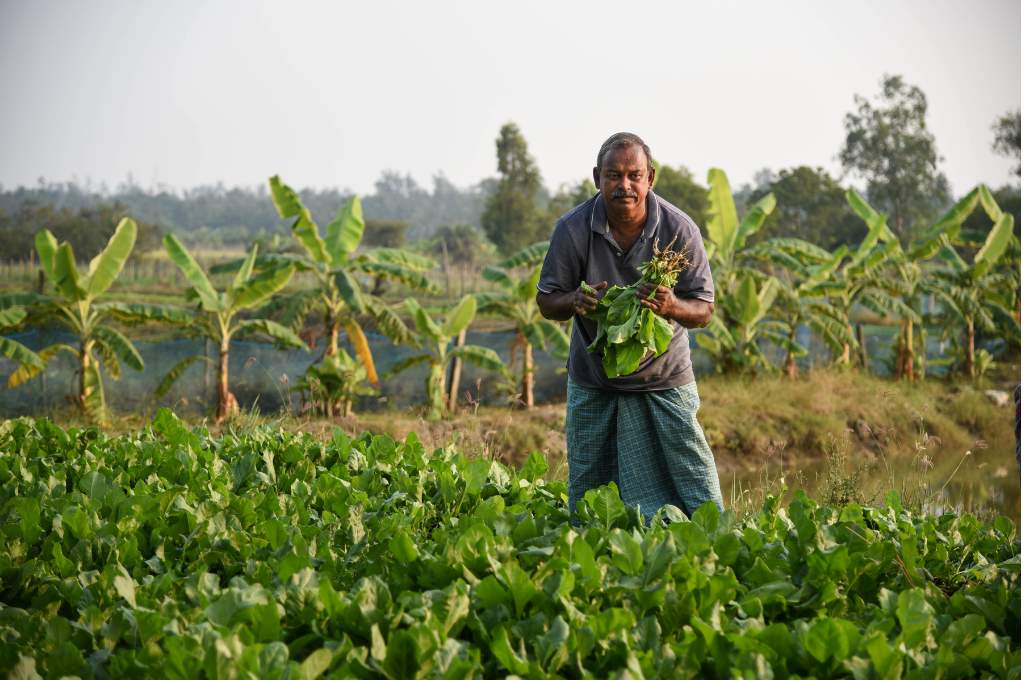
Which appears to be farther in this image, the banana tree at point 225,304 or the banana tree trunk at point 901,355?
the banana tree trunk at point 901,355

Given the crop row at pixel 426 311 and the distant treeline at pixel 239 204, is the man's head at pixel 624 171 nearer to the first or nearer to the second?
the crop row at pixel 426 311

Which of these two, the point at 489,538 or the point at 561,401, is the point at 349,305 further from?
the point at 489,538

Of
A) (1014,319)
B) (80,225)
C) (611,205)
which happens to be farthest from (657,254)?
(80,225)

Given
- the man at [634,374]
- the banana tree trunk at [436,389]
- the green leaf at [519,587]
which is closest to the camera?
the green leaf at [519,587]

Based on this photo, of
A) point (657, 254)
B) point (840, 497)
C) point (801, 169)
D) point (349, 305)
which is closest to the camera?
point (657, 254)

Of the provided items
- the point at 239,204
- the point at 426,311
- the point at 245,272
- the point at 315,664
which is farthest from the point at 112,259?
the point at 239,204

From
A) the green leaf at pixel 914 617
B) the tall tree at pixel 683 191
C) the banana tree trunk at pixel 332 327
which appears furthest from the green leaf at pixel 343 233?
the tall tree at pixel 683 191

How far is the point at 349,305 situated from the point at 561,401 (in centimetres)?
346


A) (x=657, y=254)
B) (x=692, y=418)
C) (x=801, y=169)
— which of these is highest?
(x=801, y=169)

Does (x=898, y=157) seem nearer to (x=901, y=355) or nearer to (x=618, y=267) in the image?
(x=901, y=355)

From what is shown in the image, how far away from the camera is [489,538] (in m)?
2.95

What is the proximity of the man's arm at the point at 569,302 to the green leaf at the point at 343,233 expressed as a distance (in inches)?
245

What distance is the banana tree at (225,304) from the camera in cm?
916

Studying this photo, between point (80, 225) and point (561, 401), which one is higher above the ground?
point (80, 225)
